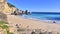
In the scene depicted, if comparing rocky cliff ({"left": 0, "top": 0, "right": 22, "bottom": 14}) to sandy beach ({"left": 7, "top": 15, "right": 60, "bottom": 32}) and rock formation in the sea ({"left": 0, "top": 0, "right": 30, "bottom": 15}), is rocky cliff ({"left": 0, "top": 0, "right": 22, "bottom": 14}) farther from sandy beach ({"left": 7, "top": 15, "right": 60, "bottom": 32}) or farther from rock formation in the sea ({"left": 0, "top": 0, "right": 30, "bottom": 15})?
sandy beach ({"left": 7, "top": 15, "right": 60, "bottom": 32})

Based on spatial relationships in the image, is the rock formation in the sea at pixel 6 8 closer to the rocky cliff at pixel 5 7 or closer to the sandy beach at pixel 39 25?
the rocky cliff at pixel 5 7

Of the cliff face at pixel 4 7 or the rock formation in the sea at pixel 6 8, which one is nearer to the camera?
the cliff face at pixel 4 7

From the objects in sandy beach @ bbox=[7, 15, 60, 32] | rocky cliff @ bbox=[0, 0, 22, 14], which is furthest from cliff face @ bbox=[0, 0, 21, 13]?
sandy beach @ bbox=[7, 15, 60, 32]

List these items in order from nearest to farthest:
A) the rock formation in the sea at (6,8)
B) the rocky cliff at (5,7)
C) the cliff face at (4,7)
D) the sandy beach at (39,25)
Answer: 1. the sandy beach at (39,25)
2. the cliff face at (4,7)
3. the rocky cliff at (5,7)
4. the rock formation in the sea at (6,8)

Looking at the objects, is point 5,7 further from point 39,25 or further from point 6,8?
point 39,25

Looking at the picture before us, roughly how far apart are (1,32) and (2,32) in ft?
0.32

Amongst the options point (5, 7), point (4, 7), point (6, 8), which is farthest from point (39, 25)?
point (6, 8)

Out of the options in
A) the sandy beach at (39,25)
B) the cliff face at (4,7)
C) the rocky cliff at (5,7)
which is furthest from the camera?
the rocky cliff at (5,7)

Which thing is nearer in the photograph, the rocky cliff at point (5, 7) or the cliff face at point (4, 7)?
the cliff face at point (4, 7)

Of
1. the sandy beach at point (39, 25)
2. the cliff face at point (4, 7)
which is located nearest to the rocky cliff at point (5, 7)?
the cliff face at point (4, 7)

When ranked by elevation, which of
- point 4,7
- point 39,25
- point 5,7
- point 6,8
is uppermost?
point 4,7

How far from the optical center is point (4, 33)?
8219 millimetres

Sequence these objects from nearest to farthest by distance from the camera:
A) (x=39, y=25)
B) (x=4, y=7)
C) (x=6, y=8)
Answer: (x=39, y=25)
(x=4, y=7)
(x=6, y=8)

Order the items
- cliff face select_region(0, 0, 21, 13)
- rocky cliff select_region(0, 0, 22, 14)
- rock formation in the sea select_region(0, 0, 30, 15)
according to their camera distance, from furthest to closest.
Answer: rock formation in the sea select_region(0, 0, 30, 15) < rocky cliff select_region(0, 0, 22, 14) < cliff face select_region(0, 0, 21, 13)
